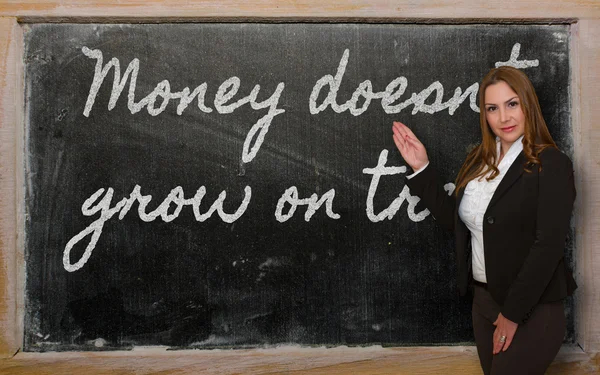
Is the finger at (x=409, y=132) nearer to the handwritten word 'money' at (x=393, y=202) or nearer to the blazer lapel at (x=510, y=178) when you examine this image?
the handwritten word 'money' at (x=393, y=202)

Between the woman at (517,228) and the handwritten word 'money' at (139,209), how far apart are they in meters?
1.11

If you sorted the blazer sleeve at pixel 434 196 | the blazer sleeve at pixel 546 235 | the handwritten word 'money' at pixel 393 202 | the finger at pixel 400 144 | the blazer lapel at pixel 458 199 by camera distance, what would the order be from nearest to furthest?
1. the blazer sleeve at pixel 546 235
2. the blazer lapel at pixel 458 199
3. the blazer sleeve at pixel 434 196
4. the finger at pixel 400 144
5. the handwritten word 'money' at pixel 393 202

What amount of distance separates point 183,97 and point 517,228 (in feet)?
5.30

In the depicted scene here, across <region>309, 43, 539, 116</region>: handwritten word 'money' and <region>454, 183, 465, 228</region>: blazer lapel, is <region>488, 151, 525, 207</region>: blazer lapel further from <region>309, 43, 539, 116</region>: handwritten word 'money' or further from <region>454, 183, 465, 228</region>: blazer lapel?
<region>309, 43, 539, 116</region>: handwritten word 'money'

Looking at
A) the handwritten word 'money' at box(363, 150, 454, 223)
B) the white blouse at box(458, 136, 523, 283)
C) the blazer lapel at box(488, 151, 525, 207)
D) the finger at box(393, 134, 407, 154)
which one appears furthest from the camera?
the handwritten word 'money' at box(363, 150, 454, 223)

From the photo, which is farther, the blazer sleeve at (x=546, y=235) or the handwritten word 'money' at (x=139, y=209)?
the handwritten word 'money' at (x=139, y=209)

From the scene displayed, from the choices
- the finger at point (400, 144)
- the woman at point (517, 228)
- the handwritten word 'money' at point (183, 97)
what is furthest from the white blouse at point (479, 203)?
the handwritten word 'money' at point (183, 97)

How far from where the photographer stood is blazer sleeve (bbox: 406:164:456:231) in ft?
7.93

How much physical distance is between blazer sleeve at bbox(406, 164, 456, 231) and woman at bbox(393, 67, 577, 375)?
0.13m

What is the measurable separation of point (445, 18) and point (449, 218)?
98 cm

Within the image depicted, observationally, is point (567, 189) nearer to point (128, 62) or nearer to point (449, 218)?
point (449, 218)

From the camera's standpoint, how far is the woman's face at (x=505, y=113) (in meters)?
2.10
